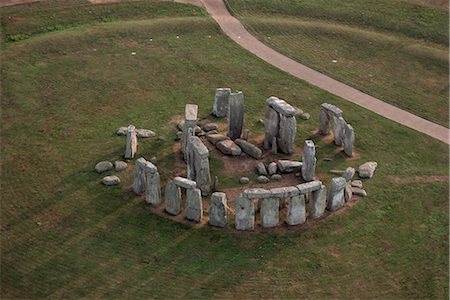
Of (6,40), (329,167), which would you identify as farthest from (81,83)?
(329,167)

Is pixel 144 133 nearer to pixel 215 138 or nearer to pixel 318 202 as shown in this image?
pixel 215 138

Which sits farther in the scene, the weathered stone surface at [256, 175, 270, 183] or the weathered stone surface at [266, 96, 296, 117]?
the weathered stone surface at [266, 96, 296, 117]

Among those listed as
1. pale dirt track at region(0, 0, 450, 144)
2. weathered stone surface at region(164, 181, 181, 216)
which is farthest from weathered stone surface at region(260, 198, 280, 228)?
pale dirt track at region(0, 0, 450, 144)

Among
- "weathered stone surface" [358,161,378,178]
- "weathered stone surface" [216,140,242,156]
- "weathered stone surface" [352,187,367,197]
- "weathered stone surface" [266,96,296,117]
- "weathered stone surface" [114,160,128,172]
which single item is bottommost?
"weathered stone surface" [352,187,367,197]

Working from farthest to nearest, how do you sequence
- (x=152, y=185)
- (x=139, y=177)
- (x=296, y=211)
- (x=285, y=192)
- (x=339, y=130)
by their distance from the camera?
(x=339, y=130) → (x=139, y=177) → (x=152, y=185) → (x=296, y=211) → (x=285, y=192)

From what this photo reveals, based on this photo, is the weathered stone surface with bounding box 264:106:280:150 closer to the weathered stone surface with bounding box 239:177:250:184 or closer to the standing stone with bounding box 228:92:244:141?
the standing stone with bounding box 228:92:244:141

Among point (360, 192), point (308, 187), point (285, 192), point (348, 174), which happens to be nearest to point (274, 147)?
point (348, 174)

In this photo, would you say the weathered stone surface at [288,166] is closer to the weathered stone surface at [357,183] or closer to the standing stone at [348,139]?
the weathered stone surface at [357,183]

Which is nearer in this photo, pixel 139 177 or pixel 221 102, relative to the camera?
pixel 139 177
